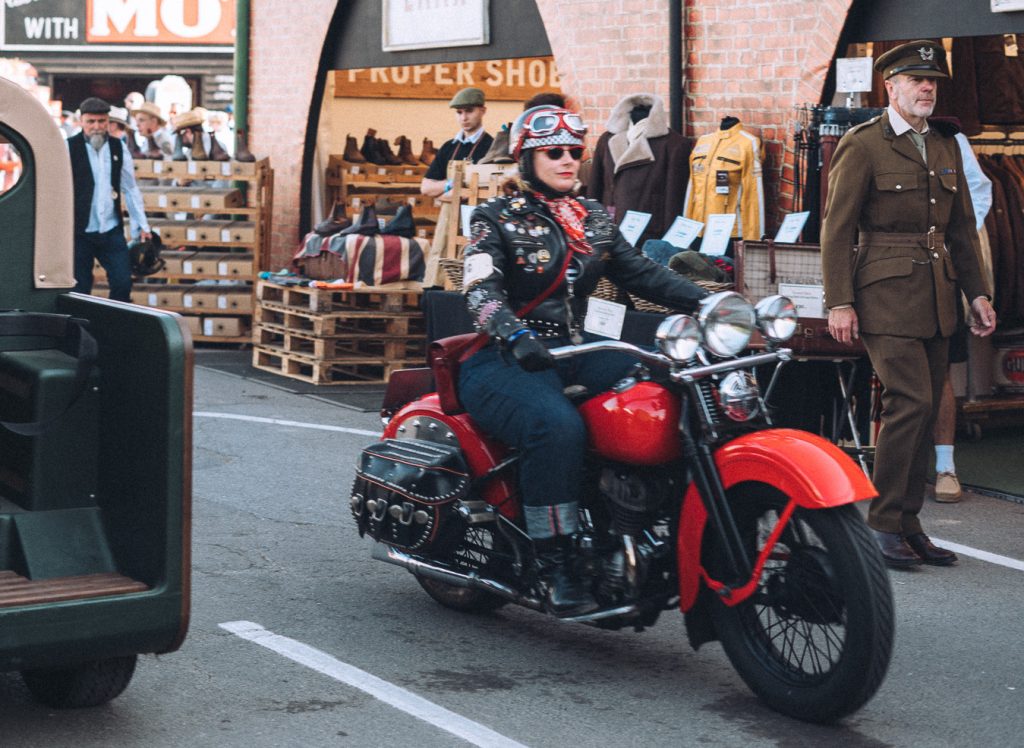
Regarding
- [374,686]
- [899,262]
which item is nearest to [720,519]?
[374,686]

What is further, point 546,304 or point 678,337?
point 546,304

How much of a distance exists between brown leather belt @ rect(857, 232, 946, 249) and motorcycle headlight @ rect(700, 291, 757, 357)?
2037mm

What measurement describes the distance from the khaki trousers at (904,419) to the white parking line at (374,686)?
2563mm

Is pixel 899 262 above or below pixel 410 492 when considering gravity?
above

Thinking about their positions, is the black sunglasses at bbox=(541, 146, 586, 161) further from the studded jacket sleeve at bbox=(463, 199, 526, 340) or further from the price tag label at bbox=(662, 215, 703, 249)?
the price tag label at bbox=(662, 215, 703, 249)

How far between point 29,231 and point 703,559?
90.6 inches

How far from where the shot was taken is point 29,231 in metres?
4.89

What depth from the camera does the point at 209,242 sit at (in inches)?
593

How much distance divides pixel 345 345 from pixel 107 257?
202cm

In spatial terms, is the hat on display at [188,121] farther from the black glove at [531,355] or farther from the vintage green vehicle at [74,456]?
the black glove at [531,355]

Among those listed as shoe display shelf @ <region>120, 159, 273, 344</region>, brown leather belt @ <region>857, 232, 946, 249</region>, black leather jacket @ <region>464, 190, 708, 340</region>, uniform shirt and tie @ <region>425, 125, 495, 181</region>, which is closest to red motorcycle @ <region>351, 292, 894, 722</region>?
black leather jacket @ <region>464, 190, 708, 340</region>

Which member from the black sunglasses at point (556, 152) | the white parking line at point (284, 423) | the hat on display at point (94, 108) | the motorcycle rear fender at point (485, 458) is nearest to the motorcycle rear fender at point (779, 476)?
the motorcycle rear fender at point (485, 458)

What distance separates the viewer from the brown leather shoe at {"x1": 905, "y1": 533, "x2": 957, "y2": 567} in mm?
6824

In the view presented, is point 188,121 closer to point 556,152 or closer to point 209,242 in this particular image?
point 209,242
